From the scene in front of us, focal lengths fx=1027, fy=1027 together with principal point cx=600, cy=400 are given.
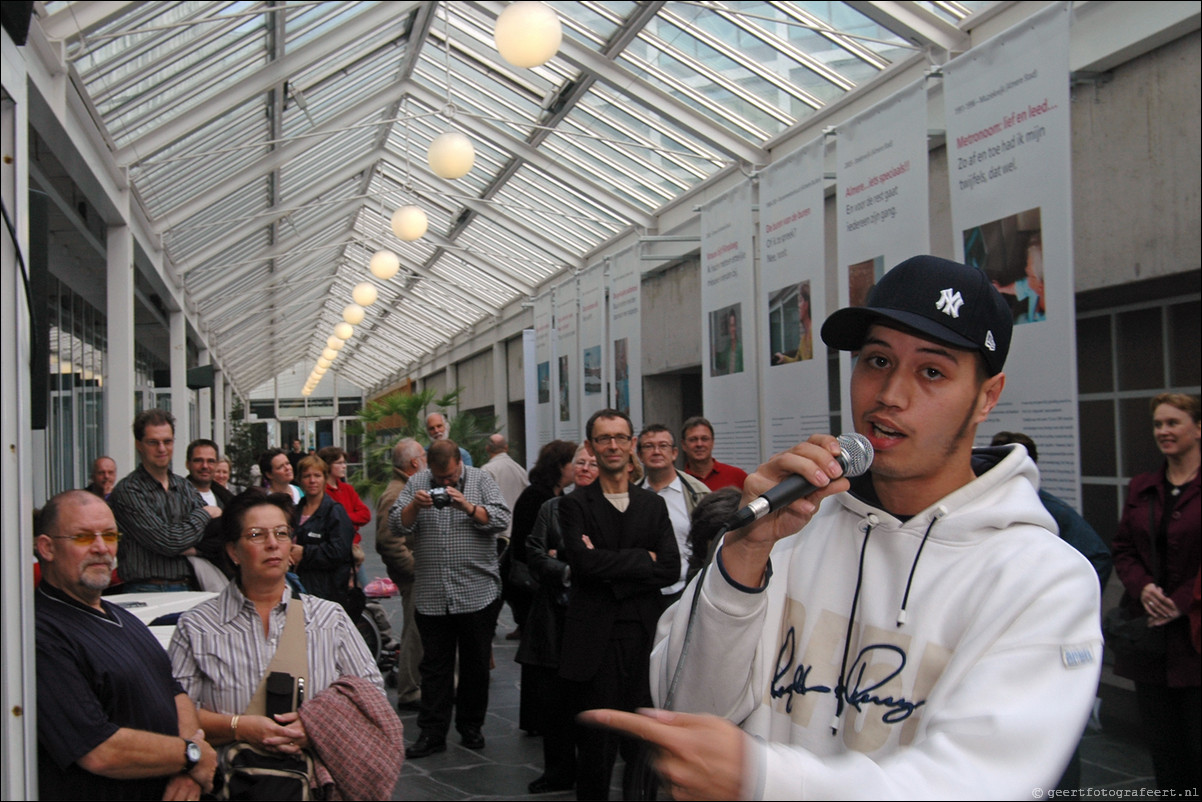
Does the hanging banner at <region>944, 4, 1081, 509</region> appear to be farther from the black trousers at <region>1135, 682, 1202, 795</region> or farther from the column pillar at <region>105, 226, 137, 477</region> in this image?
the column pillar at <region>105, 226, 137, 477</region>

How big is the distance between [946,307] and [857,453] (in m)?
0.25

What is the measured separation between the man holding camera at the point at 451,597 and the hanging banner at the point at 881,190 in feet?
8.07

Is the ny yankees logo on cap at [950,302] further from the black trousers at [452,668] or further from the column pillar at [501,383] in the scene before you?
the column pillar at [501,383]

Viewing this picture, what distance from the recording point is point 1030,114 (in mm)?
4902

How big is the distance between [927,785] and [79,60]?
914cm

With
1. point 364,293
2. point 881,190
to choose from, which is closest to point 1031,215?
point 881,190

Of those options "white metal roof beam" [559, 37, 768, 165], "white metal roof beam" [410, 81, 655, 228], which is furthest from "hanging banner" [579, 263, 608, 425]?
"white metal roof beam" [559, 37, 768, 165]

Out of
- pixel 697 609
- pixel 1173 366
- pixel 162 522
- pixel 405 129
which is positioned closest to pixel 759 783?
pixel 697 609

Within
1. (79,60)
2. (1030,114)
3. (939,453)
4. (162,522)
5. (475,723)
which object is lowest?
(475,723)

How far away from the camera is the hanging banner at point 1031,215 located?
4676 millimetres

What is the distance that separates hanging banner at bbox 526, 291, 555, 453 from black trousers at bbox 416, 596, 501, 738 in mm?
8908

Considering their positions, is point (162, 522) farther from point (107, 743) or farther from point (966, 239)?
point (966, 239)

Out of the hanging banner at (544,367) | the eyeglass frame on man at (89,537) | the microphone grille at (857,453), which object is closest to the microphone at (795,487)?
the microphone grille at (857,453)

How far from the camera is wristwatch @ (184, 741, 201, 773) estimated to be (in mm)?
3039
